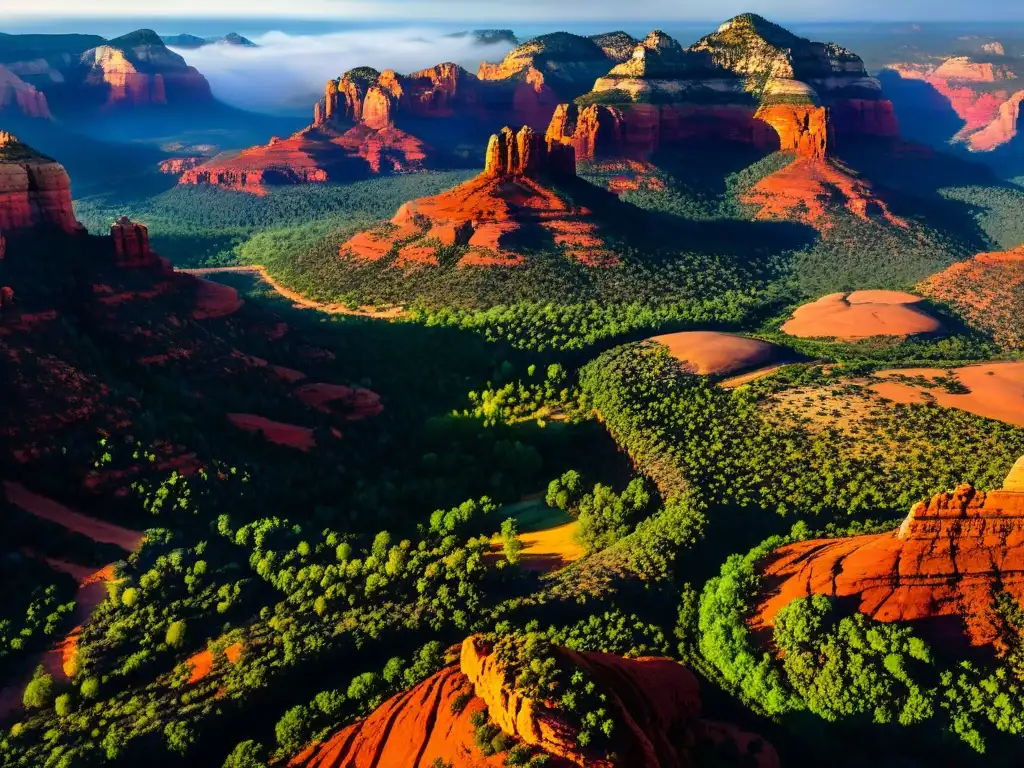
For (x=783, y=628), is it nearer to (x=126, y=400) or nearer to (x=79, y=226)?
(x=126, y=400)

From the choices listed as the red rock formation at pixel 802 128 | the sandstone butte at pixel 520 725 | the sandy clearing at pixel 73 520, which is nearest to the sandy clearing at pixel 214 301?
the sandy clearing at pixel 73 520

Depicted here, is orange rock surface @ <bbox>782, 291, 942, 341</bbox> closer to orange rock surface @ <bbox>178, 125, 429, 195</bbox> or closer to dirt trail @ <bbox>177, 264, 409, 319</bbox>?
dirt trail @ <bbox>177, 264, 409, 319</bbox>

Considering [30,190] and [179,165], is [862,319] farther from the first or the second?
[179,165]

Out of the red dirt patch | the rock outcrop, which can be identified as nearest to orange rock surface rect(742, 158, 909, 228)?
the red dirt patch

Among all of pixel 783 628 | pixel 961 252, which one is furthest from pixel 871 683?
pixel 961 252

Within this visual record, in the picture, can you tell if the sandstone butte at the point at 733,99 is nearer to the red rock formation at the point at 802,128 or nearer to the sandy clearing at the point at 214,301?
the red rock formation at the point at 802,128

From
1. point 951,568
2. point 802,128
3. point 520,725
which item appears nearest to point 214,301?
point 520,725
